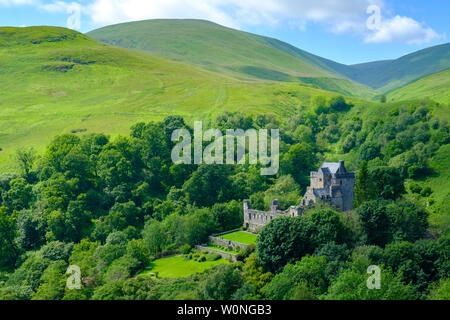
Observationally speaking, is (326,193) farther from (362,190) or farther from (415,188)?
(415,188)

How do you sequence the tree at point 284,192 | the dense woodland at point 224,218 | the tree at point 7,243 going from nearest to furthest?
the dense woodland at point 224,218, the tree at point 7,243, the tree at point 284,192

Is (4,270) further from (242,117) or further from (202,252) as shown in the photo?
(242,117)

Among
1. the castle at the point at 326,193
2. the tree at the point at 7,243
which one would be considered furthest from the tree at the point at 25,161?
the castle at the point at 326,193

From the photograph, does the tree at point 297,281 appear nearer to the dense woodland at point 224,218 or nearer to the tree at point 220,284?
the dense woodland at point 224,218

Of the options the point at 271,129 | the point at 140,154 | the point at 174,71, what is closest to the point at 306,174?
the point at 271,129

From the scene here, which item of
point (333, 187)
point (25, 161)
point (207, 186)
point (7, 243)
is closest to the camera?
point (333, 187)

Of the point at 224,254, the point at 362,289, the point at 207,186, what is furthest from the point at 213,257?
the point at 207,186

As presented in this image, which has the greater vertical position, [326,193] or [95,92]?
[95,92]
